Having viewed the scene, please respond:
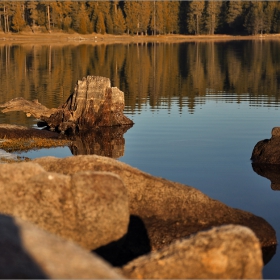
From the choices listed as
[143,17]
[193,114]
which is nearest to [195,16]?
[143,17]

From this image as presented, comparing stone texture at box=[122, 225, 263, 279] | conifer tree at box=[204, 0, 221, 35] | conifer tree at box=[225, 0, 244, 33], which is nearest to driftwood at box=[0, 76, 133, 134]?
stone texture at box=[122, 225, 263, 279]

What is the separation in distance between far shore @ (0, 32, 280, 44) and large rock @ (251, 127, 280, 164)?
114663 mm

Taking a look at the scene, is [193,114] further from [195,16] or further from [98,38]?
[195,16]

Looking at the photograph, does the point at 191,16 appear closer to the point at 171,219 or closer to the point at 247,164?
the point at 247,164

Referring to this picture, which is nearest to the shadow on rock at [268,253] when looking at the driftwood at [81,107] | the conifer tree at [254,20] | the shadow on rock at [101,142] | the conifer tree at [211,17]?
the shadow on rock at [101,142]

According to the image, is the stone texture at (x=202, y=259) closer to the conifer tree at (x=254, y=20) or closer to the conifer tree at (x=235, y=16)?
the conifer tree at (x=254, y=20)

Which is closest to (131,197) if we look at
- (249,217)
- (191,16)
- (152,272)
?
(249,217)

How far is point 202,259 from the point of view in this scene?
24.6 feet

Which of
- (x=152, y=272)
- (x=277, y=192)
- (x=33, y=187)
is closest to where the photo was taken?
(x=152, y=272)

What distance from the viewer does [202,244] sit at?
→ 7520 millimetres

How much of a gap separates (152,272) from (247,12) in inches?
6734

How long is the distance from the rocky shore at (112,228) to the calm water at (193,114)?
6.91ft

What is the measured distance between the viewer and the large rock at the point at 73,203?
366 inches

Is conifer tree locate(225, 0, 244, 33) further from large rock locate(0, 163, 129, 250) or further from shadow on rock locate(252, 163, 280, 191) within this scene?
large rock locate(0, 163, 129, 250)
